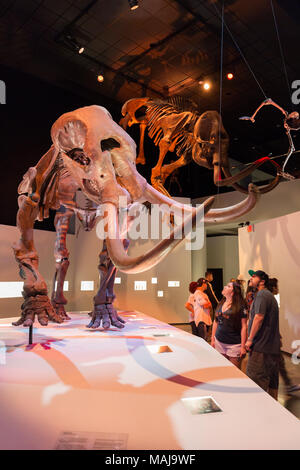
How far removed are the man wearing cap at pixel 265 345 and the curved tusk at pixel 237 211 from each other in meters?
1.17

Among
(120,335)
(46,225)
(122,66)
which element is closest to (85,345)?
(120,335)

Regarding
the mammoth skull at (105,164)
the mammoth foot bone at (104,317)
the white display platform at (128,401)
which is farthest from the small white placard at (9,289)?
the mammoth skull at (105,164)

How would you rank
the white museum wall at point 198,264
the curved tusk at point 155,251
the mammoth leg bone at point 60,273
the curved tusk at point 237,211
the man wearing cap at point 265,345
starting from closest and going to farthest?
1. the curved tusk at point 155,251
2. the curved tusk at point 237,211
3. the man wearing cap at point 265,345
4. the mammoth leg bone at point 60,273
5. the white museum wall at point 198,264

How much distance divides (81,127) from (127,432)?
2304 millimetres

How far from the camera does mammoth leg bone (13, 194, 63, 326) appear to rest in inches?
144

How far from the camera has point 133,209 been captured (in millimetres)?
3006

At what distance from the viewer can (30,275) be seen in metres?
3.77

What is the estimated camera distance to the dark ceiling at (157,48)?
19.4ft

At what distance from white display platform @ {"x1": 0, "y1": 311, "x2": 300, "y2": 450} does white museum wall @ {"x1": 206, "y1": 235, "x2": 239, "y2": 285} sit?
11883 millimetres

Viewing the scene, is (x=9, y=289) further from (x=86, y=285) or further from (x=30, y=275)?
(x=30, y=275)

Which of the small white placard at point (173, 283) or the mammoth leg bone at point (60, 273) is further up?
the mammoth leg bone at point (60, 273)

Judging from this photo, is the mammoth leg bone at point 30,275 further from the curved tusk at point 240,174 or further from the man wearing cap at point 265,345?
the curved tusk at point 240,174

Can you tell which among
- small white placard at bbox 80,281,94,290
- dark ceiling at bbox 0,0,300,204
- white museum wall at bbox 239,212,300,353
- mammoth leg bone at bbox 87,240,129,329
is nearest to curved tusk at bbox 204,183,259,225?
mammoth leg bone at bbox 87,240,129,329

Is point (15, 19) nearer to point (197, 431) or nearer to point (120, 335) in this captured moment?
point (120, 335)
